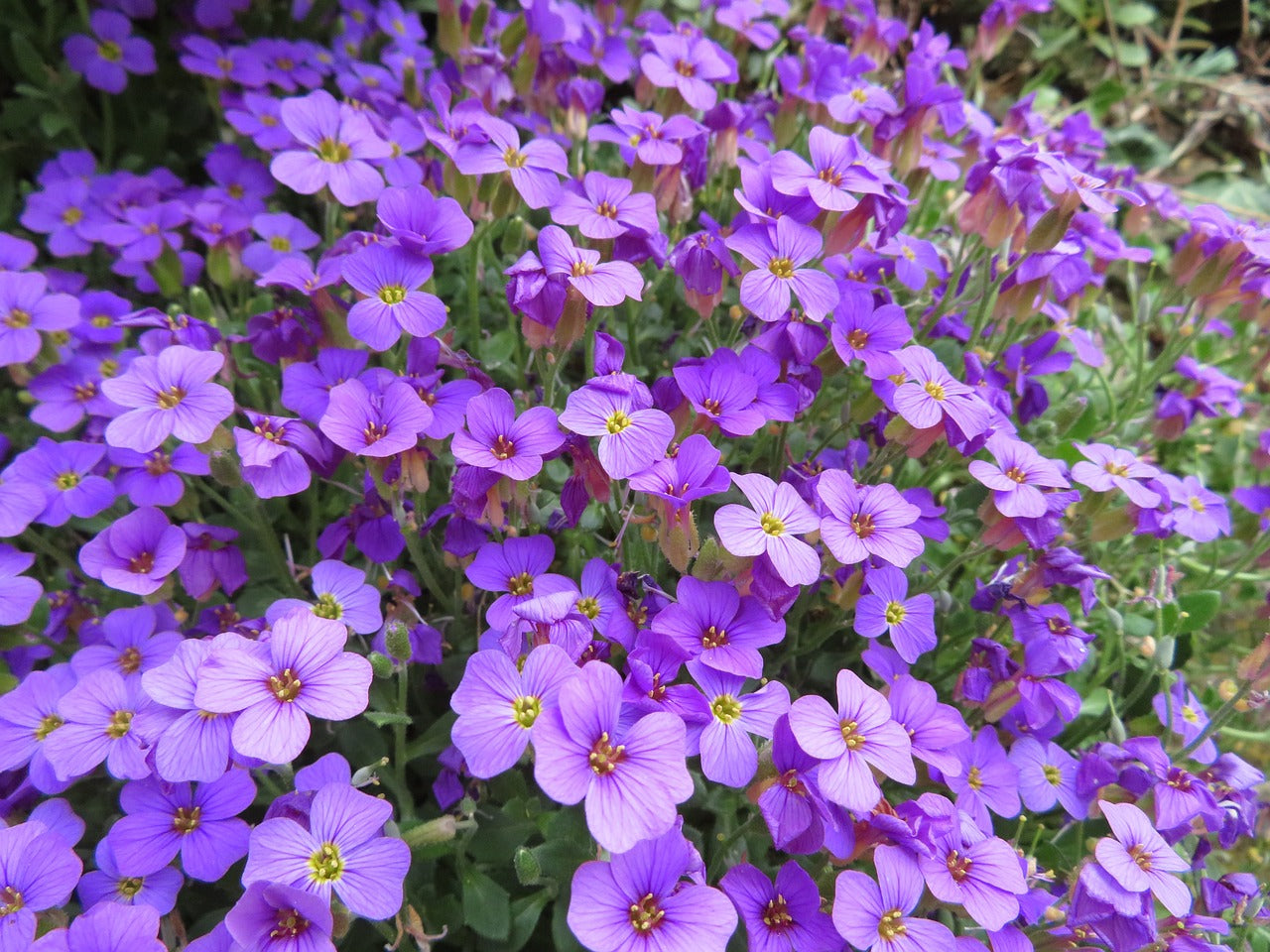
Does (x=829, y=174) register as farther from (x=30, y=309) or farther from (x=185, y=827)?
(x=30, y=309)

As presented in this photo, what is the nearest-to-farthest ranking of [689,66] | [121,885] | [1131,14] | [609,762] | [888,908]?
1. [609,762]
2. [888,908]
3. [121,885]
4. [689,66]
5. [1131,14]

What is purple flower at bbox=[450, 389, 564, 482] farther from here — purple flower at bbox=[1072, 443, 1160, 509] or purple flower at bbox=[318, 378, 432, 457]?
purple flower at bbox=[1072, 443, 1160, 509]

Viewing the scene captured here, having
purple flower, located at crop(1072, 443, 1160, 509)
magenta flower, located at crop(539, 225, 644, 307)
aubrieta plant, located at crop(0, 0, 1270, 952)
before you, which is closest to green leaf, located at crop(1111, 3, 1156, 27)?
aubrieta plant, located at crop(0, 0, 1270, 952)

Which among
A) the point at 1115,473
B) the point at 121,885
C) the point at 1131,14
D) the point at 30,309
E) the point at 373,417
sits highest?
the point at 1131,14

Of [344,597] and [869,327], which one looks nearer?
[344,597]

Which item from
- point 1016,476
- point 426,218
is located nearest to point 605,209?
point 426,218

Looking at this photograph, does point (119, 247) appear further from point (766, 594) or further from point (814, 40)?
point (766, 594)
